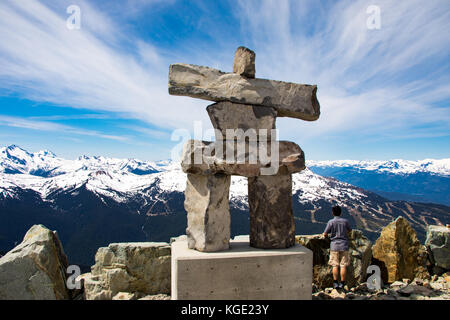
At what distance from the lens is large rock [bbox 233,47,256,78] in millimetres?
6031

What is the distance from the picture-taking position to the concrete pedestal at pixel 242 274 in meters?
5.29

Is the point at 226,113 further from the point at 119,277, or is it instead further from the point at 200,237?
the point at 119,277

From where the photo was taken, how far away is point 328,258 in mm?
8430

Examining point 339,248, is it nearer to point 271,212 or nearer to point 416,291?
point 416,291

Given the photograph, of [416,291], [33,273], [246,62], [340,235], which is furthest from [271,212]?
[33,273]

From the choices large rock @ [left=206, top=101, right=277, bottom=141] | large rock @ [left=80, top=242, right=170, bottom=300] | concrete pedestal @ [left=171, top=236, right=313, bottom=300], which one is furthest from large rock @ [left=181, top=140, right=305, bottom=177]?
large rock @ [left=80, top=242, right=170, bottom=300]

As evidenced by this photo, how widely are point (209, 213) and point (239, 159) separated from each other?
130 cm

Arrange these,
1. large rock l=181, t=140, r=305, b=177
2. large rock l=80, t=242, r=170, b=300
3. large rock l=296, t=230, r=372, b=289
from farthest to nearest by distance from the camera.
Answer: large rock l=296, t=230, r=372, b=289
large rock l=80, t=242, r=170, b=300
large rock l=181, t=140, r=305, b=177

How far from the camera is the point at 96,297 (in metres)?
7.25

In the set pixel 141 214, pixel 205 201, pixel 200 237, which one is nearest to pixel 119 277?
pixel 200 237

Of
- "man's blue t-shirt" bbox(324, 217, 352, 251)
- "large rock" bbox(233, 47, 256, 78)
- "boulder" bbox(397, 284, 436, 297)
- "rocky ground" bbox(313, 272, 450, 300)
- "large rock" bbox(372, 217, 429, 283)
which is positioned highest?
"large rock" bbox(233, 47, 256, 78)

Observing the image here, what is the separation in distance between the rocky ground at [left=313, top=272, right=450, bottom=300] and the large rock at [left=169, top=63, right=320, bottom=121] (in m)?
4.68

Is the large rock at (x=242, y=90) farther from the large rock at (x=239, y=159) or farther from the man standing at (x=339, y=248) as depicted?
the man standing at (x=339, y=248)

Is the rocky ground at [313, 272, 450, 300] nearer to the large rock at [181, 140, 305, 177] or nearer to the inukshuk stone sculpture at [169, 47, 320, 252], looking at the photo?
the inukshuk stone sculpture at [169, 47, 320, 252]
